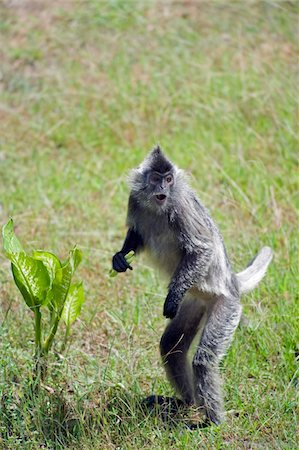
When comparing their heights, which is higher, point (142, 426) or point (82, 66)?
point (142, 426)

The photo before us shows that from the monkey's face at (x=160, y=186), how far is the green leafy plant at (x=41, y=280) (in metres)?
0.55

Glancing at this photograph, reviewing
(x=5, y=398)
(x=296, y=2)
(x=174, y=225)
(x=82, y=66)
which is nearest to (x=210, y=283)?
(x=174, y=225)

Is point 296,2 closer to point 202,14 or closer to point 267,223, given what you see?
point 202,14

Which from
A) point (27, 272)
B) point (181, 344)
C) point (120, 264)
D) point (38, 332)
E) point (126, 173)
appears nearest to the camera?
point (27, 272)

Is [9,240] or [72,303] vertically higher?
[9,240]

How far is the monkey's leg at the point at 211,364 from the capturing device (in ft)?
15.6

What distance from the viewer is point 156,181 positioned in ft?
15.8

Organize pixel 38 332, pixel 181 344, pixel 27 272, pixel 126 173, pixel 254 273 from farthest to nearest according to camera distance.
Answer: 1. pixel 126 173
2. pixel 254 273
3. pixel 181 344
4. pixel 38 332
5. pixel 27 272

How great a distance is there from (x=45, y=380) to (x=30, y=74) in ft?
19.6

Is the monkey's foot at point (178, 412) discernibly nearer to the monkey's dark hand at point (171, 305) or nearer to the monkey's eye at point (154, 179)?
the monkey's dark hand at point (171, 305)

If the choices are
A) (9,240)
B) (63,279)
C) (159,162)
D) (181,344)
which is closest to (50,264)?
(63,279)

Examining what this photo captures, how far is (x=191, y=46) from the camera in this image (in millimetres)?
10172

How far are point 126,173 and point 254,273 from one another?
9.23ft

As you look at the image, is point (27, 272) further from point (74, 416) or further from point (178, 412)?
point (178, 412)
